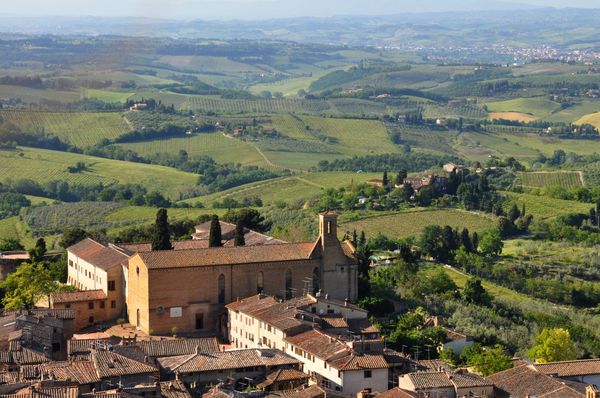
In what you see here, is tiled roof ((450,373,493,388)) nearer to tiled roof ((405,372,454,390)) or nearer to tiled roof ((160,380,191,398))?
tiled roof ((405,372,454,390))

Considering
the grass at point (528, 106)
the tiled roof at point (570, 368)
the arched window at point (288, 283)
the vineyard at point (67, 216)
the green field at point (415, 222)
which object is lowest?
the grass at point (528, 106)

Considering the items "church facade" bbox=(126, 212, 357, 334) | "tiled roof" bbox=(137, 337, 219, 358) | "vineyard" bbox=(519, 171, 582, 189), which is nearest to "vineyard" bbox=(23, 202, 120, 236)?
"church facade" bbox=(126, 212, 357, 334)

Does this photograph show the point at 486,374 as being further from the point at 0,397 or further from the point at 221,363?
the point at 0,397

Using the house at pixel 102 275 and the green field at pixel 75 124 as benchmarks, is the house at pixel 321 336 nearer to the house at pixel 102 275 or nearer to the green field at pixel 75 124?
the house at pixel 102 275

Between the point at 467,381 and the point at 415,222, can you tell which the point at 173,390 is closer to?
the point at 467,381

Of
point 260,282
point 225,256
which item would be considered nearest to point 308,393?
point 260,282

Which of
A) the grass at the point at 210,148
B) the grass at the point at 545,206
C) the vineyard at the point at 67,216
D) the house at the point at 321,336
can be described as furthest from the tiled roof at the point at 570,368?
the grass at the point at 210,148

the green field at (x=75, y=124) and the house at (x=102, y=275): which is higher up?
the house at (x=102, y=275)
